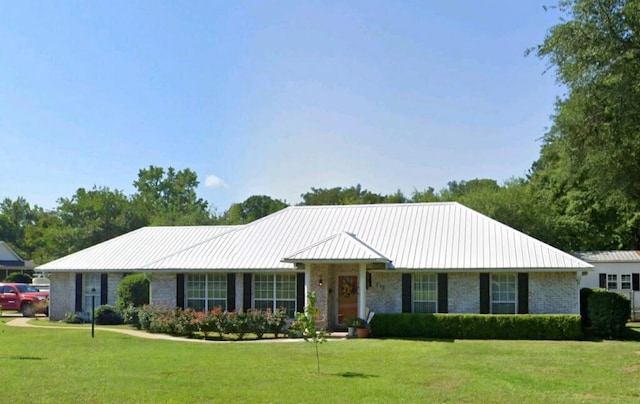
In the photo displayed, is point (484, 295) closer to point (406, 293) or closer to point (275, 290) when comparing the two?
point (406, 293)

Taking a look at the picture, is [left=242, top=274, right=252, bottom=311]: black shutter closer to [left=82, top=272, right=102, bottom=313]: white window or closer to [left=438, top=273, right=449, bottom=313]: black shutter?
[left=438, top=273, right=449, bottom=313]: black shutter

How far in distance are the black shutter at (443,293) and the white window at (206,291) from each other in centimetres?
833

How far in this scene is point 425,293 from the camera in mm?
26500

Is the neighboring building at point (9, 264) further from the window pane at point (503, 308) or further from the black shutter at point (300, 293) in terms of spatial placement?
the window pane at point (503, 308)

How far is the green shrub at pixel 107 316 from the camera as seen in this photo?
99.5 feet

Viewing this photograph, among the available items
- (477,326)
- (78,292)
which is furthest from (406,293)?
(78,292)

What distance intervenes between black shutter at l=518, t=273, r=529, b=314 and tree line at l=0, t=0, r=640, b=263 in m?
3.76

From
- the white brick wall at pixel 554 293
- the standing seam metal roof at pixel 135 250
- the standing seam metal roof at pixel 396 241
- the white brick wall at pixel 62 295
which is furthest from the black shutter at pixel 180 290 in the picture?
the white brick wall at pixel 554 293

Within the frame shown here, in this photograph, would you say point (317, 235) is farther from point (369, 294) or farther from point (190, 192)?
point (190, 192)

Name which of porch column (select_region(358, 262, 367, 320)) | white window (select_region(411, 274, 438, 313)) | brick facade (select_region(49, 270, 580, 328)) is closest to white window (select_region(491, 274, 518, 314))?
brick facade (select_region(49, 270, 580, 328))

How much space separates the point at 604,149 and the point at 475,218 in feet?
32.4

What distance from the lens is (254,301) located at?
27.8m

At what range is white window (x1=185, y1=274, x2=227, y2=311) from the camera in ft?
92.5

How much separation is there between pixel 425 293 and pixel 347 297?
2.95 m
